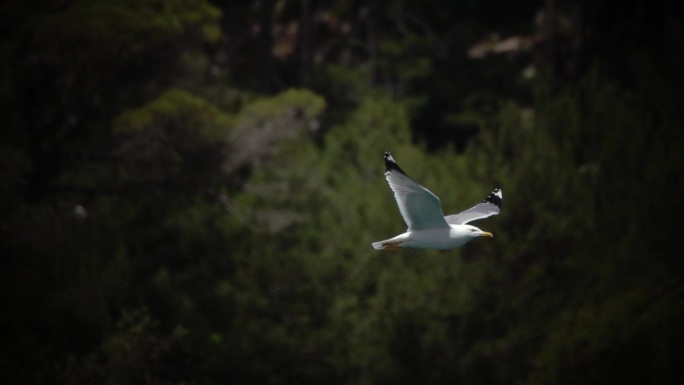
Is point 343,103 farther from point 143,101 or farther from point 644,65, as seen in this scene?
point 143,101

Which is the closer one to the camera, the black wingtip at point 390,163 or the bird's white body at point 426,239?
the black wingtip at point 390,163

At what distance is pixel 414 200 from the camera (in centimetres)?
1167

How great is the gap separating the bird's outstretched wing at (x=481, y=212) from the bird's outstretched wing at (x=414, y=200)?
64 cm

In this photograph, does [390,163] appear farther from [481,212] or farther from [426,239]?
[481,212]

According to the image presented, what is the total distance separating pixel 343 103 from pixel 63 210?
9369 millimetres

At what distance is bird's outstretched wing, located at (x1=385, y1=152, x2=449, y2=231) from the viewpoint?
1135 centimetres

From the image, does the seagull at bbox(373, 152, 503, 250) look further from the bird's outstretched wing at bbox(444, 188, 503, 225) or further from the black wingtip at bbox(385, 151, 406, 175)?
the bird's outstretched wing at bbox(444, 188, 503, 225)

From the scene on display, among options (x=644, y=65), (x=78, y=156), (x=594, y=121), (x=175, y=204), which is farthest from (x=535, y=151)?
(x=78, y=156)

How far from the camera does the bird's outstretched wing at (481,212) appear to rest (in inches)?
495

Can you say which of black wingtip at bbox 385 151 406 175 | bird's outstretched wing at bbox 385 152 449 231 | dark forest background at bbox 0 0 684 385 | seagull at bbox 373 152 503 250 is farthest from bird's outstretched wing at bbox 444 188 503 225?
dark forest background at bbox 0 0 684 385

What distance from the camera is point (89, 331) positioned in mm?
22984

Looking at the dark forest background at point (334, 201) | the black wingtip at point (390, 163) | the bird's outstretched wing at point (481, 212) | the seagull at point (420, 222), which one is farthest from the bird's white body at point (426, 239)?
the dark forest background at point (334, 201)

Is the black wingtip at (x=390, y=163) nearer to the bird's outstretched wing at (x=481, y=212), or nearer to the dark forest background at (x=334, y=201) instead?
the bird's outstretched wing at (x=481, y=212)

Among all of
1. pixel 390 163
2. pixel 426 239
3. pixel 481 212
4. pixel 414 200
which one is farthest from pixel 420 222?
pixel 481 212
